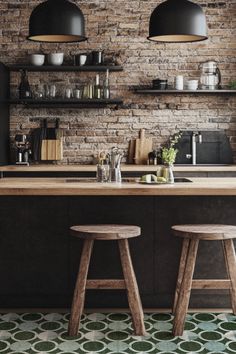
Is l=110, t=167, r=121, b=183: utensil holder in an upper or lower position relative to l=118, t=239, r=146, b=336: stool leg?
upper

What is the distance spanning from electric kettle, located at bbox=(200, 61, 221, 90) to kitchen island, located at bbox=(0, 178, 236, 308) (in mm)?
3145

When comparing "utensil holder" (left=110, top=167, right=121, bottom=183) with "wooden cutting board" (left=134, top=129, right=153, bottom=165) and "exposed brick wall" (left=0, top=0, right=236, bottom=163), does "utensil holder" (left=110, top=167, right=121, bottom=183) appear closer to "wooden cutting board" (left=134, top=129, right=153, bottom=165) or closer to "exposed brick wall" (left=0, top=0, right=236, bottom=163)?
"wooden cutting board" (left=134, top=129, right=153, bottom=165)

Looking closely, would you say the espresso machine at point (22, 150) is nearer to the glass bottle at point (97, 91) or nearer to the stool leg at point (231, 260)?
the glass bottle at point (97, 91)

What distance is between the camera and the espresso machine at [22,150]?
702 cm

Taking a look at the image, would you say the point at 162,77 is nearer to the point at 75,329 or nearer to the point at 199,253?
the point at 199,253

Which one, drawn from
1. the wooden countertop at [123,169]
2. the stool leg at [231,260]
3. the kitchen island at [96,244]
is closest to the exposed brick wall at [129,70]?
the wooden countertop at [123,169]

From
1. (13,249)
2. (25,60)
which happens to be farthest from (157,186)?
(25,60)

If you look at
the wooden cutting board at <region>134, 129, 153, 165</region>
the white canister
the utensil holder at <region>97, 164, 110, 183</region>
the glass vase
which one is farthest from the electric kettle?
the utensil holder at <region>97, 164, 110, 183</region>

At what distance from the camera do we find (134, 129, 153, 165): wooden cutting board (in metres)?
7.24

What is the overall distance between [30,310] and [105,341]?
82 centimetres

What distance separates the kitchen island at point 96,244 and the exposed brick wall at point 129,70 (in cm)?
317

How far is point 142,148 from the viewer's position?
7258 millimetres

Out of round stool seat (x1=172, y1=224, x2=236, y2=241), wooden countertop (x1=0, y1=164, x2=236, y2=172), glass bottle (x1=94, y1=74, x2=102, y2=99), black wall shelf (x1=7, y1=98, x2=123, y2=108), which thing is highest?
glass bottle (x1=94, y1=74, x2=102, y2=99)

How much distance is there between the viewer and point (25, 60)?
726 cm
